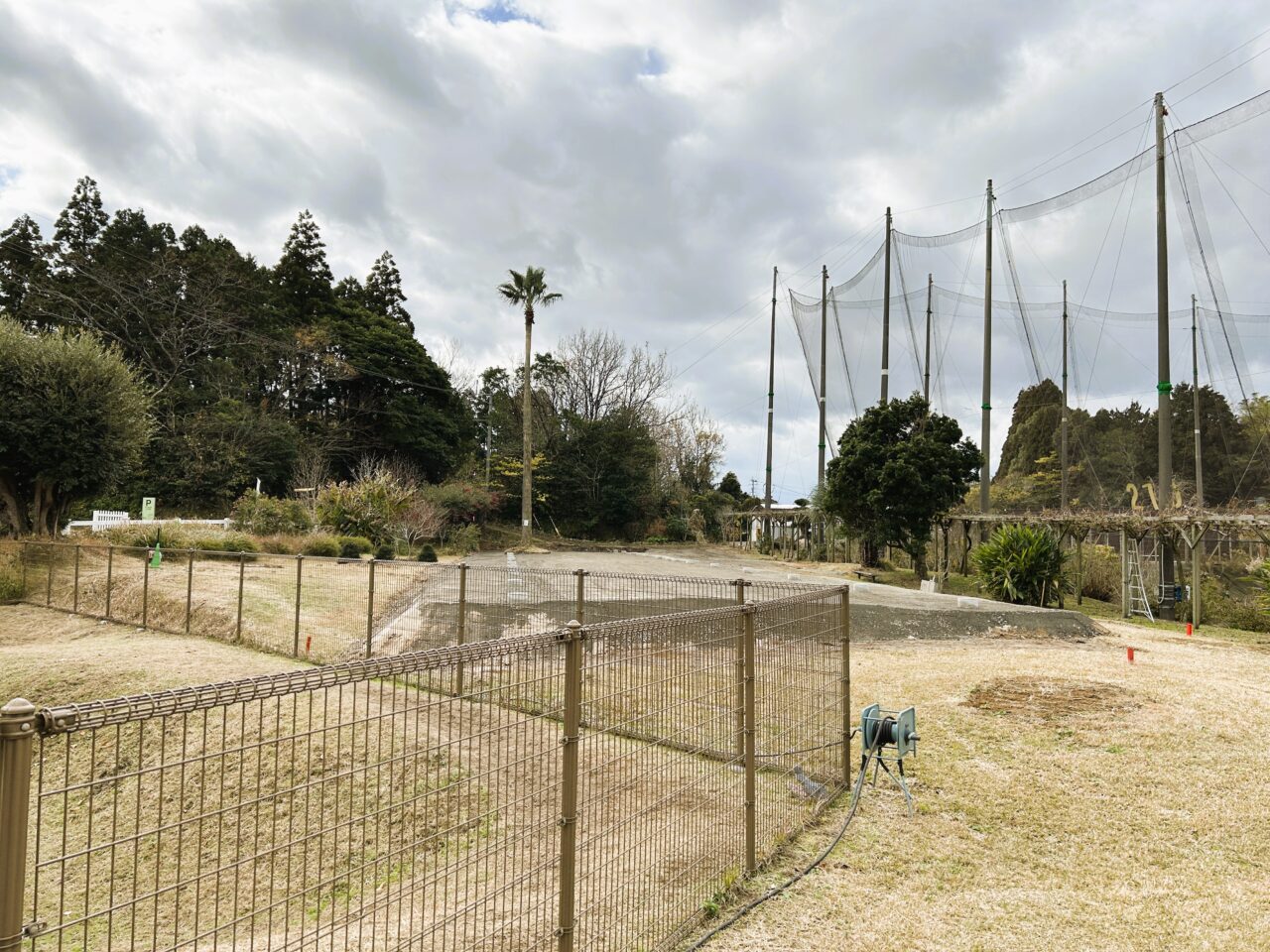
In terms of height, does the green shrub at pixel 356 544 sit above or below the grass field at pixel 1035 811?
above

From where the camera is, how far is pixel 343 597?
927 cm

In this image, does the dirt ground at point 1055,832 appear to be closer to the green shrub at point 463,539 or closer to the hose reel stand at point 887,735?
the hose reel stand at point 887,735

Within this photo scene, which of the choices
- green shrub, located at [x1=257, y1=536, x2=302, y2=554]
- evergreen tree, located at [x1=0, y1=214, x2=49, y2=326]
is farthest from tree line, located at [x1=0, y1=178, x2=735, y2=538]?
green shrub, located at [x1=257, y1=536, x2=302, y2=554]

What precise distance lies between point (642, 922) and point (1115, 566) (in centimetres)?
1975

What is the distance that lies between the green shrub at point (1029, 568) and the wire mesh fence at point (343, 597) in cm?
846

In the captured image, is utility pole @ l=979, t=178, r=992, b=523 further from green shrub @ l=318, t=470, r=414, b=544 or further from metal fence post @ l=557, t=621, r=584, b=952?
metal fence post @ l=557, t=621, r=584, b=952

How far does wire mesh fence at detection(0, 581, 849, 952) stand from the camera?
1873 mm

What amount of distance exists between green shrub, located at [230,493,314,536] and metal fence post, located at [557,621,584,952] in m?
18.7

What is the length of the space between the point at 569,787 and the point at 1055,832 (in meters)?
3.39

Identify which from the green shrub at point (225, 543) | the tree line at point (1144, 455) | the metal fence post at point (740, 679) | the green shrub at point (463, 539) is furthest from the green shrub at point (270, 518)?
the tree line at point (1144, 455)

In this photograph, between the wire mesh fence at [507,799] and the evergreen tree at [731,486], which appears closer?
the wire mesh fence at [507,799]

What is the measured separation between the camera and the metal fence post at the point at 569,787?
257 cm

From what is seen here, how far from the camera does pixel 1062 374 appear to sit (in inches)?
1262

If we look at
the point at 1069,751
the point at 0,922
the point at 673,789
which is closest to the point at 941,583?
the point at 1069,751
